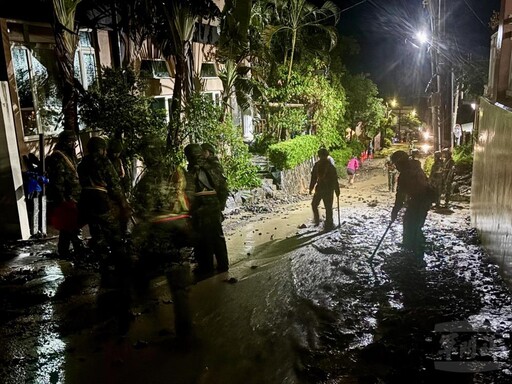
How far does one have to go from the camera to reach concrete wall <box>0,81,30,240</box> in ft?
28.0

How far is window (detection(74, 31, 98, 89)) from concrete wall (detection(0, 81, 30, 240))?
294 cm

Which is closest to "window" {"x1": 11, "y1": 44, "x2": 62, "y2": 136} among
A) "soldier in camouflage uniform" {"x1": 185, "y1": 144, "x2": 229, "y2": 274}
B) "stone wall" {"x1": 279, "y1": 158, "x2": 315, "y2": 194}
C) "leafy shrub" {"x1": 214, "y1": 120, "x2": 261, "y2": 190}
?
"leafy shrub" {"x1": 214, "y1": 120, "x2": 261, "y2": 190}

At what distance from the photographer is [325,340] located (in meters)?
4.96

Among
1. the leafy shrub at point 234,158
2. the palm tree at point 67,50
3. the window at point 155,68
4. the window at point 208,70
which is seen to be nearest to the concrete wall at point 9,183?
the palm tree at point 67,50

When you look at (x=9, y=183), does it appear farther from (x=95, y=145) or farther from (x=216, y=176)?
(x=216, y=176)

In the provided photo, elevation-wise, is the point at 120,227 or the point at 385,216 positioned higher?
the point at 120,227

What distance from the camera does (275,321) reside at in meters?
5.44

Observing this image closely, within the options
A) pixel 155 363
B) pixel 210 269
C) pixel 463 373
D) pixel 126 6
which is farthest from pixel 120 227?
pixel 126 6

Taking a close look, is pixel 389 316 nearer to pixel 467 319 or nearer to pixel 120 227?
pixel 467 319

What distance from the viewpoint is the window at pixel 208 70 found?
680 inches

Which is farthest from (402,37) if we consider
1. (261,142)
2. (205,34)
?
(205,34)

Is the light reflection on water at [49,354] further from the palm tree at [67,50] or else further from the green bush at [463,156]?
the green bush at [463,156]

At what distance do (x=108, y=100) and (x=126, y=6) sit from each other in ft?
11.8

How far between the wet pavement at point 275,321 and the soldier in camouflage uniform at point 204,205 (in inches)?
21.2
